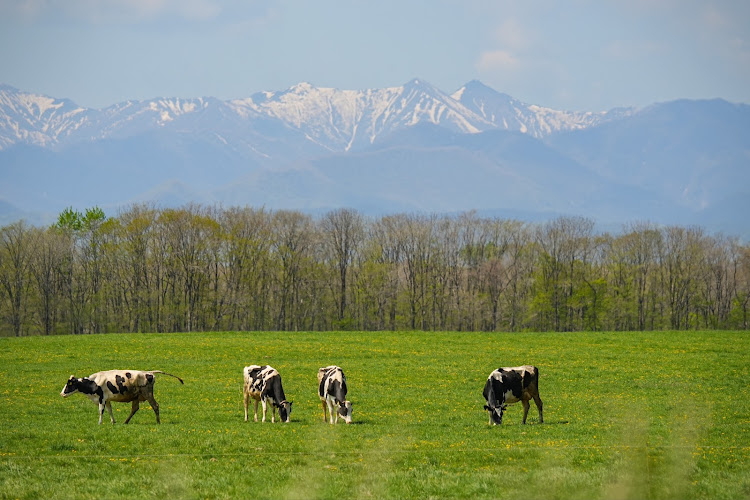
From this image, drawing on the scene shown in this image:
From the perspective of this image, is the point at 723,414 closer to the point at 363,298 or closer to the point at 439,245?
the point at 363,298

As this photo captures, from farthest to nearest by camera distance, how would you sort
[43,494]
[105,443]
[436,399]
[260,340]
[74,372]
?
1. [260,340]
2. [74,372]
3. [436,399]
4. [105,443]
5. [43,494]

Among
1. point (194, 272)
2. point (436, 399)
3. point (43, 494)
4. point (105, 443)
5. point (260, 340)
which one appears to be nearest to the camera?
point (43, 494)

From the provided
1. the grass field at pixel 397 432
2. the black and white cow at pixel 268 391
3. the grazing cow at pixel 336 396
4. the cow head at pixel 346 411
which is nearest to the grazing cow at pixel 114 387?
the grass field at pixel 397 432

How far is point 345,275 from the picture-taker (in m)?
97.2

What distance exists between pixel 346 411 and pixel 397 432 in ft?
9.33

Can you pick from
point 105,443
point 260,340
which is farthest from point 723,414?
point 260,340

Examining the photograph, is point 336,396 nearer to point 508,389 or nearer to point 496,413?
point 496,413

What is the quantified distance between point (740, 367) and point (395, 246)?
6725 centimetres

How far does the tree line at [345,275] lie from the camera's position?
3438 inches

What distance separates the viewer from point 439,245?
102 m

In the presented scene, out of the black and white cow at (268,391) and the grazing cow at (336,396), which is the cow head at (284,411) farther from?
the grazing cow at (336,396)

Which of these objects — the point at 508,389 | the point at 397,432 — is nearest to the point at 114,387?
the point at 397,432

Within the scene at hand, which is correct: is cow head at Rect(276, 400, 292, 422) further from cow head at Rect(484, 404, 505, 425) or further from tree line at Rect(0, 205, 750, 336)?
tree line at Rect(0, 205, 750, 336)

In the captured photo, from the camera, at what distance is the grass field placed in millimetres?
14281
